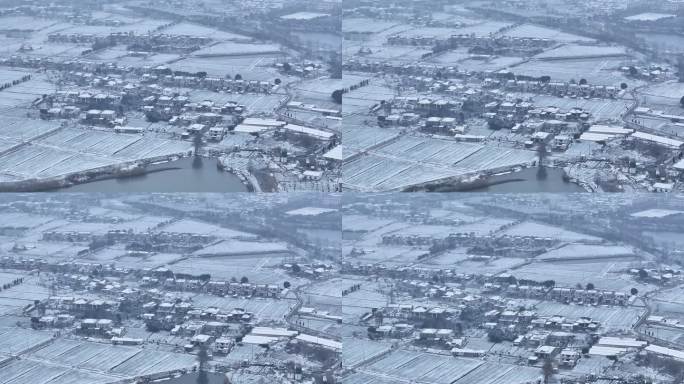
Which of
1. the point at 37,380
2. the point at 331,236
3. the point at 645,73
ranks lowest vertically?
the point at 37,380

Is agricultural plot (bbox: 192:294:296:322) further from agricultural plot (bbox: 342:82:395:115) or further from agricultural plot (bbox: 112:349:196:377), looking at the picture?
agricultural plot (bbox: 342:82:395:115)

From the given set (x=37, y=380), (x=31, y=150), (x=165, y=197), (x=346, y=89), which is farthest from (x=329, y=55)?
(x=37, y=380)

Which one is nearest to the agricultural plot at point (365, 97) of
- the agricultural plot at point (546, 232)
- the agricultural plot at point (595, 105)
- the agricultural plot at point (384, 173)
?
the agricultural plot at point (384, 173)

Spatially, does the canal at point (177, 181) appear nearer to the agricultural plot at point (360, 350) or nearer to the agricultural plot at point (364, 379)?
the agricultural plot at point (360, 350)

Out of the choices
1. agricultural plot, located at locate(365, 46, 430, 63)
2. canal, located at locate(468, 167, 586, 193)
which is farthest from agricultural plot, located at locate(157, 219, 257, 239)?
canal, located at locate(468, 167, 586, 193)

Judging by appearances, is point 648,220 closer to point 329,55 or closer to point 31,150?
point 329,55

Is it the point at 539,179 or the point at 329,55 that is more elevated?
the point at 329,55
